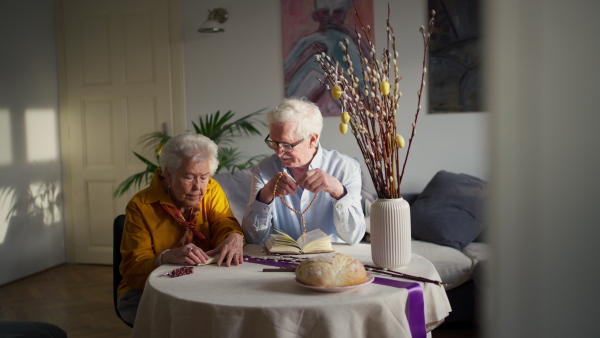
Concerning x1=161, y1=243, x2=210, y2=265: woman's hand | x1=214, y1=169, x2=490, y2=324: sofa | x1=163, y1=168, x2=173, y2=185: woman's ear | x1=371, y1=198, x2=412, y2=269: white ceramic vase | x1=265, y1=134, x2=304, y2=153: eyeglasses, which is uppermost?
x1=265, y1=134, x2=304, y2=153: eyeglasses

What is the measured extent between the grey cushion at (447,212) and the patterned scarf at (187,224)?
1731mm

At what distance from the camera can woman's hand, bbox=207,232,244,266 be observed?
73.4 inches

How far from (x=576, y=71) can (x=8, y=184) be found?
4888 millimetres

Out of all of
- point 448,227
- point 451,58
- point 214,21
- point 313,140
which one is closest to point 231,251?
point 313,140

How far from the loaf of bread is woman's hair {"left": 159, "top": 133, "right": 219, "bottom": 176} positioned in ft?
2.55

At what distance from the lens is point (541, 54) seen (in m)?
0.32

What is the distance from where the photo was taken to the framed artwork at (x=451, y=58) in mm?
4117

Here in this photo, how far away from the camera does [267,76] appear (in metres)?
4.66

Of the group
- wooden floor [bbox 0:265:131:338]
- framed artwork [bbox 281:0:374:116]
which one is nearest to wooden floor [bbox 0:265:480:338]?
wooden floor [bbox 0:265:131:338]

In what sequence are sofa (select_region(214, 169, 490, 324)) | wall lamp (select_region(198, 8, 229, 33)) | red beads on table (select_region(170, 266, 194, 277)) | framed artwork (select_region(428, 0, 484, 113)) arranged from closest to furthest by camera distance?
red beads on table (select_region(170, 266, 194, 277)), sofa (select_region(214, 169, 490, 324)), framed artwork (select_region(428, 0, 484, 113)), wall lamp (select_region(198, 8, 229, 33))

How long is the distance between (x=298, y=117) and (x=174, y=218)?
0.62 m

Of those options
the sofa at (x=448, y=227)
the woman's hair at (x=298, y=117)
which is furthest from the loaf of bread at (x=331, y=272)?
the sofa at (x=448, y=227)

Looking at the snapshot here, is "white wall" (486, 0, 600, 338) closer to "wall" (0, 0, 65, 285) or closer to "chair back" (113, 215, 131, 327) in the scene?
"chair back" (113, 215, 131, 327)

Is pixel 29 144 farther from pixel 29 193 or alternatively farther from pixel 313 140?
pixel 313 140
